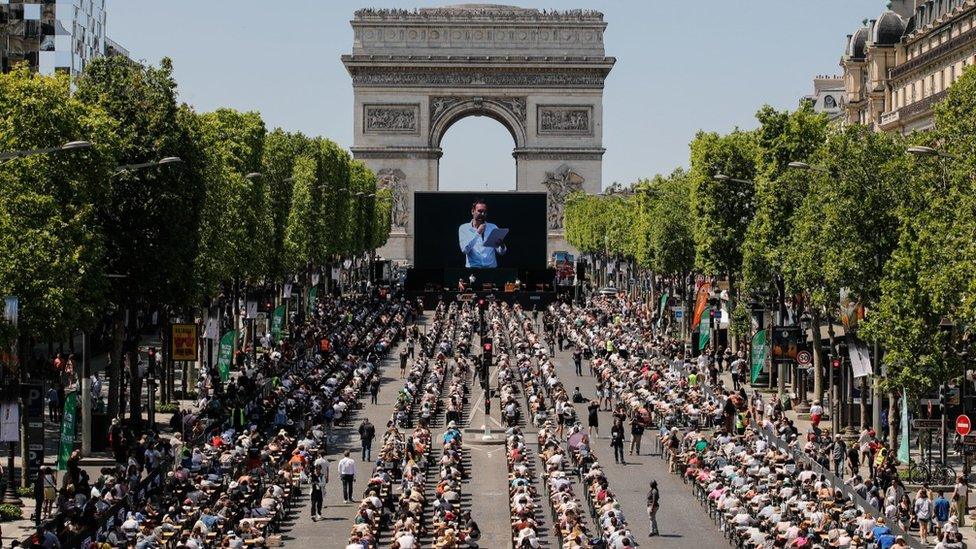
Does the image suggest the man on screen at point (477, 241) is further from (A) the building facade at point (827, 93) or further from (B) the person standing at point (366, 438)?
(B) the person standing at point (366, 438)

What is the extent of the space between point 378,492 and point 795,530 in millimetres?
11258

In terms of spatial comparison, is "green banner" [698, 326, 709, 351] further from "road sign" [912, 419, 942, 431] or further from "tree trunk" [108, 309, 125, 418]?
"tree trunk" [108, 309, 125, 418]

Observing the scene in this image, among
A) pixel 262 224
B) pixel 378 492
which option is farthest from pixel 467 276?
pixel 378 492

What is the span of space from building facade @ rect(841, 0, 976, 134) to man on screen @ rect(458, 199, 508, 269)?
90.5 ft

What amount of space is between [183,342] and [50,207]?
39.8 feet

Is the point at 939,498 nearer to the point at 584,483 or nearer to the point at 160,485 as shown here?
the point at 584,483

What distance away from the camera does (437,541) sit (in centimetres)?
3991

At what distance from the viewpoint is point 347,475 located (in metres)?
50.1

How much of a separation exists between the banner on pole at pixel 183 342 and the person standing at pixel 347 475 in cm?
1223

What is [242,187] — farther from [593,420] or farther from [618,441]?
[618,441]

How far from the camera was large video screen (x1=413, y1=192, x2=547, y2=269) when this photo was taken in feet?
445

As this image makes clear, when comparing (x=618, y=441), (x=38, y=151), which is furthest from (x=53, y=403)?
(x=38, y=151)

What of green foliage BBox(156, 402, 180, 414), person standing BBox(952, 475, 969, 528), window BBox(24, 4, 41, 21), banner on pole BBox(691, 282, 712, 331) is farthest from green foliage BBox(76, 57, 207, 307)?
window BBox(24, 4, 41, 21)

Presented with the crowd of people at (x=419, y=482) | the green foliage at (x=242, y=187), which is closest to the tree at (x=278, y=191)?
the green foliage at (x=242, y=187)
